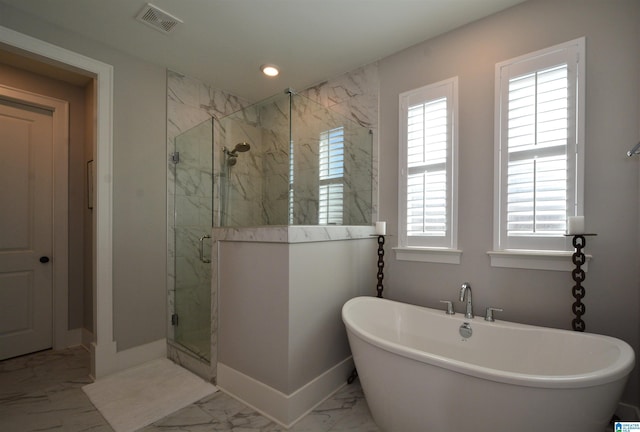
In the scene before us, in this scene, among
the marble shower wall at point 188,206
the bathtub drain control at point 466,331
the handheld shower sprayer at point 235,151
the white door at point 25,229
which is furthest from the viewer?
the white door at point 25,229

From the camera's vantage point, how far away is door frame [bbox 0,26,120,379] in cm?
218

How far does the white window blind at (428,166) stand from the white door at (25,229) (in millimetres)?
3298

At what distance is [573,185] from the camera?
1.66 meters

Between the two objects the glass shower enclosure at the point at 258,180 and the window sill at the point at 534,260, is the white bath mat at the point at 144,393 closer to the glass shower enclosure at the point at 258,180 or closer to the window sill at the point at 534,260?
the glass shower enclosure at the point at 258,180

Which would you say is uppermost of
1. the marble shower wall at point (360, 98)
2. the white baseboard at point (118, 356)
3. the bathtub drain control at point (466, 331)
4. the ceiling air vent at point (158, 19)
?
the ceiling air vent at point (158, 19)

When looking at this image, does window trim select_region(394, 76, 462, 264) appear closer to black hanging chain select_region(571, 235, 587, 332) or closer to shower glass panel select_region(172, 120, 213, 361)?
black hanging chain select_region(571, 235, 587, 332)

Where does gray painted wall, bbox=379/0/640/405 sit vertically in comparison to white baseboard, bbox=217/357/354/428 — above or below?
above

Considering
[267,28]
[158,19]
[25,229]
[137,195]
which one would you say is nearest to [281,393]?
[137,195]

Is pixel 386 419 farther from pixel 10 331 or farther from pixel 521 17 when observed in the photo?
pixel 10 331

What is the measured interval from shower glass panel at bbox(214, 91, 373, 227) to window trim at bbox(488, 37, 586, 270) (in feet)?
3.18

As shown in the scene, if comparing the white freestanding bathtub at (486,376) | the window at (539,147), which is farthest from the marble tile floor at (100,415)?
the window at (539,147)

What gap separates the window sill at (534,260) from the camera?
1.66 metres

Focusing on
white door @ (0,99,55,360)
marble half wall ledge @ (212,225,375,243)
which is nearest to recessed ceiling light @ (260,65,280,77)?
marble half wall ledge @ (212,225,375,243)

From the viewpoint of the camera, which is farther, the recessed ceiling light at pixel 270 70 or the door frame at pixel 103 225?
the recessed ceiling light at pixel 270 70
